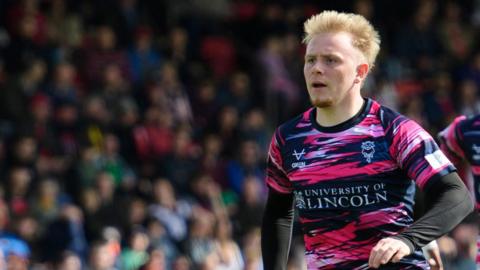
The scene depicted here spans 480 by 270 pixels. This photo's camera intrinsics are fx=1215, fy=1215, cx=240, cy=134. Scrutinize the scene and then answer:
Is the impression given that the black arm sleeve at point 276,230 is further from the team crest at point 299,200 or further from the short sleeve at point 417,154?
the short sleeve at point 417,154

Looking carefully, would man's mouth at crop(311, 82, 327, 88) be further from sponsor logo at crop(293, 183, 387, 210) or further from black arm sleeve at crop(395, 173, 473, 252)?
black arm sleeve at crop(395, 173, 473, 252)

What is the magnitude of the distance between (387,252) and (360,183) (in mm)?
604

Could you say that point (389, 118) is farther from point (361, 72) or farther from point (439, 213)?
point (439, 213)

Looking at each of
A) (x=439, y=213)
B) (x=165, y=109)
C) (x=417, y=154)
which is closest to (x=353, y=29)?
(x=417, y=154)

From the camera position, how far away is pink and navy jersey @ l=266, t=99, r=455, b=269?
564 cm

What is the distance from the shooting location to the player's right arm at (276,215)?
20.1ft

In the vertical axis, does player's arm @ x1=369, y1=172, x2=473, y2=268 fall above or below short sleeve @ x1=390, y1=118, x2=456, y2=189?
below

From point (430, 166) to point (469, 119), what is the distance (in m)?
2.12

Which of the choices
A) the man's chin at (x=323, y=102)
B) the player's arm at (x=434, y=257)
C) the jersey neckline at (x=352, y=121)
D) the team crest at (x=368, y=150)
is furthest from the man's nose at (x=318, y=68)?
the player's arm at (x=434, y=257)

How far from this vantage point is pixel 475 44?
65.1 ft

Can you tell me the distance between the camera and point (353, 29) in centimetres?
582

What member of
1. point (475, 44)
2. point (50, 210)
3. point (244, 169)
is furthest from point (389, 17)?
point (50, 210)

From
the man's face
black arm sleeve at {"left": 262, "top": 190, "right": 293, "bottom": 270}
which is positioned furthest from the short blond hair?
black arm sleeve at {"left": 262, "top": 190, "right": 293, "bottom": 270}

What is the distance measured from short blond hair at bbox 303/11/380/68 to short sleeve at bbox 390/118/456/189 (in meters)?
0.41
